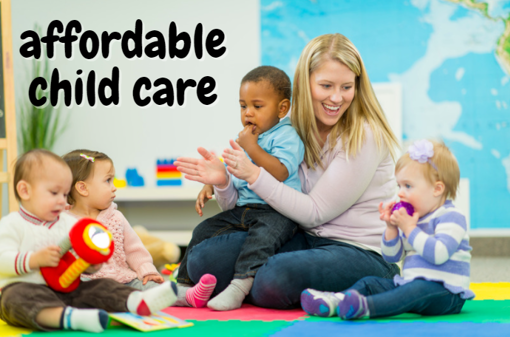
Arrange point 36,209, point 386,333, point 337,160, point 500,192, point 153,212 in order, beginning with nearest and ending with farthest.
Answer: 1. point 386,333
2. point 36,209
3. point 337,160
4. point 500,192
5. point 153,212

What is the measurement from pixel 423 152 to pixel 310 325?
50cm

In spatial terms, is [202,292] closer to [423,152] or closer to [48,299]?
[48,299]

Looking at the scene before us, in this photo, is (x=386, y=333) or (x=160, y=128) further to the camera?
(x=160, y=128)

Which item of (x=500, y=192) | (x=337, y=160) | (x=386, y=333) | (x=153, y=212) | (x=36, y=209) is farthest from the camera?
(x=153, y=212)

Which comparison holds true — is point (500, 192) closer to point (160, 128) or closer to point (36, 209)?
point (160, 128)

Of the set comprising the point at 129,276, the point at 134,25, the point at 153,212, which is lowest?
the point at 153,212

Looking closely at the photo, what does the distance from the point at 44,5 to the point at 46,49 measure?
33cm

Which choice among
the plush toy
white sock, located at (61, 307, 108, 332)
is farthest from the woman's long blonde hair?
the plush toy

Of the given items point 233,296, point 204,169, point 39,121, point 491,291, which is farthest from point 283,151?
point 39,121

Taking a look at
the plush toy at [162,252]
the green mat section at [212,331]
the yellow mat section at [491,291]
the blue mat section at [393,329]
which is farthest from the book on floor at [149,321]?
the plush toy at [162,252]

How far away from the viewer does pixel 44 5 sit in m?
3.98

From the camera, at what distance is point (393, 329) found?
3.78ft

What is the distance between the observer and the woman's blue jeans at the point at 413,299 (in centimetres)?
127

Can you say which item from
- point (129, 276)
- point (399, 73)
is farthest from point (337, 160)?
point (399, 73)
